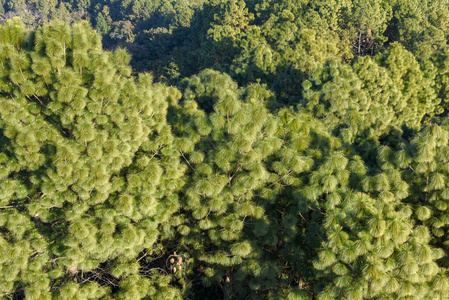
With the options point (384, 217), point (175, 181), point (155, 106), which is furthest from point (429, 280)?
point (155, 106)

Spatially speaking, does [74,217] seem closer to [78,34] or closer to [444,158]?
[78,34]

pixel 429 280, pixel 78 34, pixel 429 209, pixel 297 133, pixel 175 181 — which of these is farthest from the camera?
pixel 297 133

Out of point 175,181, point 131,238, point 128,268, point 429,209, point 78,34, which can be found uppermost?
point 78,34

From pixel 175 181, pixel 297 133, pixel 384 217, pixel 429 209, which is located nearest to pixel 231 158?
pixel 175 181

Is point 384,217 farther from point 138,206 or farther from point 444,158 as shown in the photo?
point 138,206

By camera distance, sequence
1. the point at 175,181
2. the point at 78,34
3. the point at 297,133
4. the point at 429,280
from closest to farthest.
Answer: the point at 429,280
the point at 78,34
the point at 175,181
the point at 297,133

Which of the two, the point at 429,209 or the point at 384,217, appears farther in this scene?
the point at 429,209

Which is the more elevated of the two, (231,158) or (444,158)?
(444,158)

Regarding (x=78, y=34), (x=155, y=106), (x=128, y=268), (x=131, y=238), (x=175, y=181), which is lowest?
(x=128, y=268)

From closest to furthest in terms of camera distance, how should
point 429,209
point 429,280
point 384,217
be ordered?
point 429,280 < point 384,217 < point 429,209
